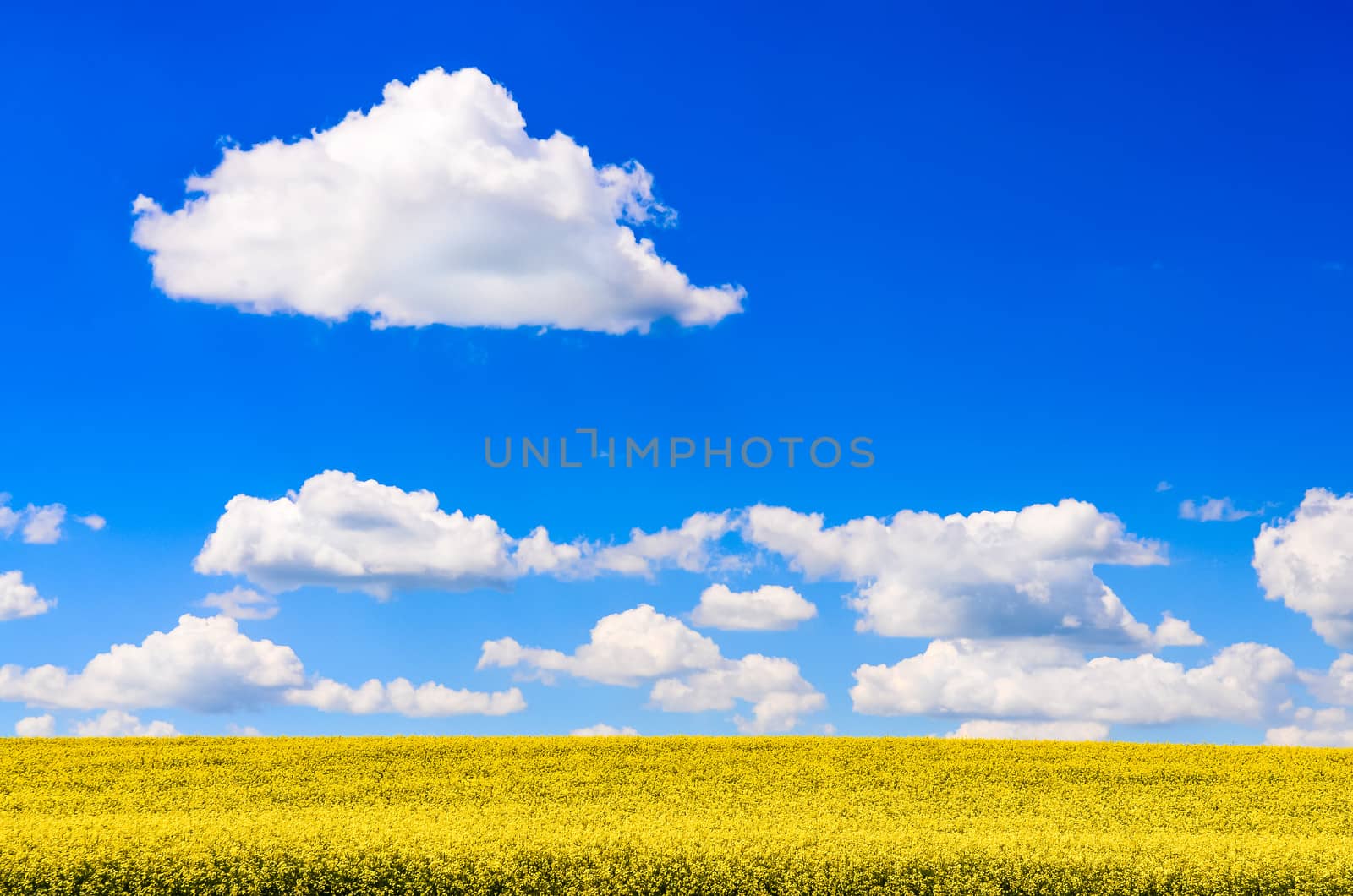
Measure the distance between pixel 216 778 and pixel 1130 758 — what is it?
23534 millimetres

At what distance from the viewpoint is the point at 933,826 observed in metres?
22.0

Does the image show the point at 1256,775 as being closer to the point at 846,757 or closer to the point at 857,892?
the point at 846,757

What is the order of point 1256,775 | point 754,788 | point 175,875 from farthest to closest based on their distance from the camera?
point 1256,775 → point 754,788 → point 175,875

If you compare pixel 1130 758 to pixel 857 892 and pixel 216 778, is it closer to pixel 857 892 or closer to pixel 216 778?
pixel 857 892

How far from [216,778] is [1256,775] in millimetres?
26287

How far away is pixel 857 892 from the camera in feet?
54.0

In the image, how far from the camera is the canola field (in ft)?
53.6

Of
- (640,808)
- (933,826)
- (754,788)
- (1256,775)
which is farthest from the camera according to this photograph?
(1256,775)

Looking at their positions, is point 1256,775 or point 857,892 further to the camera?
point 1256,775

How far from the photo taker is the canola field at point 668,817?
53.6ft

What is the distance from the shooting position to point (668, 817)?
2148 cm

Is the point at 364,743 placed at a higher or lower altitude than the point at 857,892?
higher

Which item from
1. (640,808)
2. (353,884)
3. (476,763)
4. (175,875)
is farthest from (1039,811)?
(175,875)

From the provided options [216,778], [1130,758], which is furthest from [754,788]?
[216,778]
